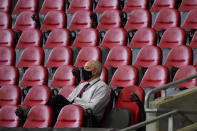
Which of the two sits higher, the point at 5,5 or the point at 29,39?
the point at 5,5

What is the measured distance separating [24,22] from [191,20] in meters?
1.48

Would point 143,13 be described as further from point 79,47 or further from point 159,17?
point 79,47

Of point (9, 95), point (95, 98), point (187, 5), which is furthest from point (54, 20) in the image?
point (95, 98)

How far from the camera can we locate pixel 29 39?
419cm

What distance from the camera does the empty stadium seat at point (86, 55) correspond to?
3.63 meters

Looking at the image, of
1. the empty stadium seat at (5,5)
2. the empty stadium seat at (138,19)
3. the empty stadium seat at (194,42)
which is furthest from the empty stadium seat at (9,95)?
the empty stadium seat at (5,5)

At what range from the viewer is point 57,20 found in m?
4.31

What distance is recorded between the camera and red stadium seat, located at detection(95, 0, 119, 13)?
4.29 m

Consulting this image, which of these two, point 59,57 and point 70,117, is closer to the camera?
point 70,117

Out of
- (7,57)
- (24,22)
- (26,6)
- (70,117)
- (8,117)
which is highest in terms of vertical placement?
(26,6)

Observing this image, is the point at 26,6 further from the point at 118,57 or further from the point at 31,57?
the point at 118,57

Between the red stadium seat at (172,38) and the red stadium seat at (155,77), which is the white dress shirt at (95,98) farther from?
the red stadium seat at (172,38)

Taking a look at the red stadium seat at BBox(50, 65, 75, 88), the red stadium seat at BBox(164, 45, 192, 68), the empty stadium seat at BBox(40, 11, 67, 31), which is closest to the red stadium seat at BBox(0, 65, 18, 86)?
the red stadium seat at BBox(50, 65, 75, 88)

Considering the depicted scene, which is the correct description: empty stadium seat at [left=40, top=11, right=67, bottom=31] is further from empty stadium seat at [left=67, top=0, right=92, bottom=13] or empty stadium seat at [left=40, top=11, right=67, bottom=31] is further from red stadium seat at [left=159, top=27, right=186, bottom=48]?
red stadium seat at [left=159, top=27, right=186, bottom=48]
